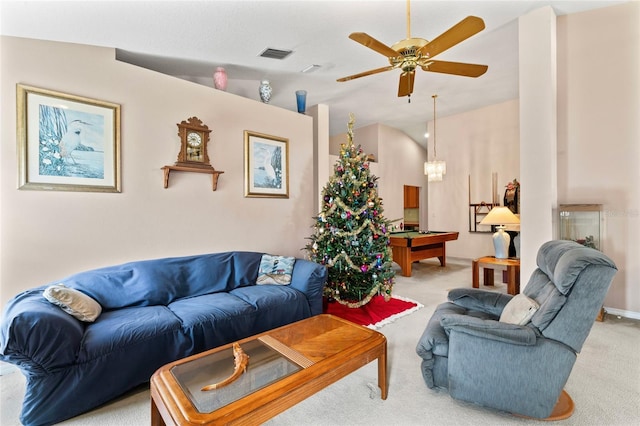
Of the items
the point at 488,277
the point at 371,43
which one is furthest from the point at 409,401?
the point at 488,277

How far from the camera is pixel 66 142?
2.52 metres

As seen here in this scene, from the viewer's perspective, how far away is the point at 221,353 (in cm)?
173

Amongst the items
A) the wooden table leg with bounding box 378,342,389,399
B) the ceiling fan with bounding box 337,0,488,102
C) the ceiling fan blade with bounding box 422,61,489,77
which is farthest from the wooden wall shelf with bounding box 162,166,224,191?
the wooden table leg with bounding box 378,342,389,399

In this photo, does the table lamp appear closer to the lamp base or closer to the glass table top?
the lamp base

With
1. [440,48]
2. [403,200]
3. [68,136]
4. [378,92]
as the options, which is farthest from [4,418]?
[403,200]

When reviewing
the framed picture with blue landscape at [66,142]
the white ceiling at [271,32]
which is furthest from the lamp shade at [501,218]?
the framed picture with blue landscape at [66,142]

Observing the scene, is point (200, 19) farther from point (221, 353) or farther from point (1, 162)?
point (221, 353)

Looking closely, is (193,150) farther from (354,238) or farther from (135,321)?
(354,238)

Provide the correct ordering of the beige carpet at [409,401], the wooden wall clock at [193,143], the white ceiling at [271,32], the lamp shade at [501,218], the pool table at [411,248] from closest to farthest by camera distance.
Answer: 1. the beige carpet at [409,401]
2. the white ceiling at [271,32]
3. the wooden wall clock at [193,143]
4. the lamp shade at [501,218]
5. the pool table at [411,248]

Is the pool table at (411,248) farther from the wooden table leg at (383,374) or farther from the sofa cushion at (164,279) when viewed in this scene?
the wooden table leg at (383,374)

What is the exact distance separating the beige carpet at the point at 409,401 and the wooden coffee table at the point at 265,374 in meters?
0.18

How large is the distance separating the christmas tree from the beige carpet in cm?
99

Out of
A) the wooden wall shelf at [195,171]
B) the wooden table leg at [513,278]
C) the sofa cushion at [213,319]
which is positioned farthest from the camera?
the wooden table leg at [513,278]

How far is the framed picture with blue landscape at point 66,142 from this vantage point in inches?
92.4
